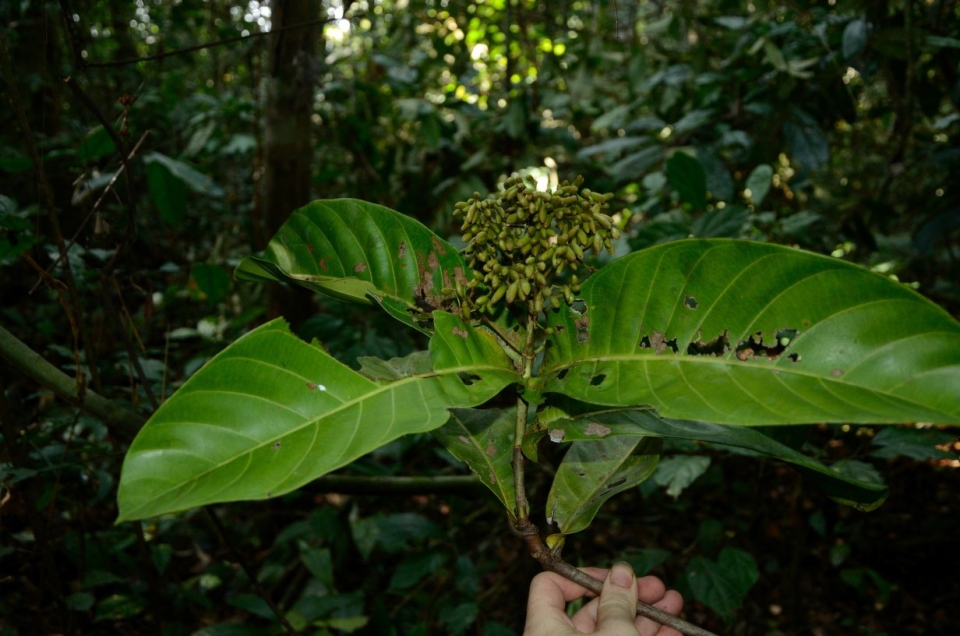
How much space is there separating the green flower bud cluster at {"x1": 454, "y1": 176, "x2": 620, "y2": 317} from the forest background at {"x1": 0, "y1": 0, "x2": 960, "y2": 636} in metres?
0.71

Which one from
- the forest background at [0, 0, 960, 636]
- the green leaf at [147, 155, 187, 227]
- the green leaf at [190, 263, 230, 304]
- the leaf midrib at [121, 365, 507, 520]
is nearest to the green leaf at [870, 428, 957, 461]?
the forest background at [0, 0, 960, 636]

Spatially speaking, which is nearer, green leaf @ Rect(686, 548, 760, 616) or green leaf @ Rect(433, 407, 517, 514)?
green leaf @ Rect(433, 407, 517, 514)

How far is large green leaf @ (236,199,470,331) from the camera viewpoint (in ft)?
3.52

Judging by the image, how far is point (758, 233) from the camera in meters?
1.79

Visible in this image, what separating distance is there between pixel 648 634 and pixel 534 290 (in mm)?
722

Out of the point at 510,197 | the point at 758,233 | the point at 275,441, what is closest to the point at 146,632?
the point at 275,441

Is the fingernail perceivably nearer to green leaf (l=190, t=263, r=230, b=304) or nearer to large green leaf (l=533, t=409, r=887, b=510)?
large green leaf (l=533, t=409, r=887, b=510)

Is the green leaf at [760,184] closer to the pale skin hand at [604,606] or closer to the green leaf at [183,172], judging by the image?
the pale skin hand at [604,606]

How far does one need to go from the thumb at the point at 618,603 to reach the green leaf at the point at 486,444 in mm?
236

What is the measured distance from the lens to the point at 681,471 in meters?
1.77

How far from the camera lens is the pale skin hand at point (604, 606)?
1.02 meters

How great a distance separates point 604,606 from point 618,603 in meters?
0.02

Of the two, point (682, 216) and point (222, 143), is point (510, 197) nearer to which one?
point (682, 216)

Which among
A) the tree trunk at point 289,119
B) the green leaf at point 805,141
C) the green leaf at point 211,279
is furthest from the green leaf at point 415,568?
the green leaf at point 805,141
